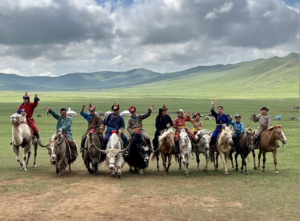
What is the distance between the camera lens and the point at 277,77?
192 meters

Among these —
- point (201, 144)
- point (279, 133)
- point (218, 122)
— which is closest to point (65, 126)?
point (201, 144)

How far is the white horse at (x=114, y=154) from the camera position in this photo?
37.8 feet

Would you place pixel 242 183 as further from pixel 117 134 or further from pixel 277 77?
pixel 277 77

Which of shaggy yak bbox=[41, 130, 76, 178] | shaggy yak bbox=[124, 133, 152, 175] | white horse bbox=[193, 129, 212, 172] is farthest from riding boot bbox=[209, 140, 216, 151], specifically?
shaggy yak bbox=[41, 130, 76, 178]

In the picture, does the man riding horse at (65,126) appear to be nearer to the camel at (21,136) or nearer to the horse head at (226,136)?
the camel at (21,136)

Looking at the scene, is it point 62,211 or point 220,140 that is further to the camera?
point 220,140

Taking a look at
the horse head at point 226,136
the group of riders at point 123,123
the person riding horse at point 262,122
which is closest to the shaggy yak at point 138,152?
the group of riders at point 123,123

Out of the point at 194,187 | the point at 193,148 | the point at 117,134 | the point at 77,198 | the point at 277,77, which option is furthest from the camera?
the point at 277,77

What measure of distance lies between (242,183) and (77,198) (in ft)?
17.8

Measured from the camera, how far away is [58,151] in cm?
1188

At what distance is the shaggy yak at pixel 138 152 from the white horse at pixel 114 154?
56 centimetres

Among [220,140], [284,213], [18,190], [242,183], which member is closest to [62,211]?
[18,190]

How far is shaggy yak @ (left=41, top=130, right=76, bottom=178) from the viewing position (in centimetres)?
1154

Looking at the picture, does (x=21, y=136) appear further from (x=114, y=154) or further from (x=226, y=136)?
(x=226, y=136)
